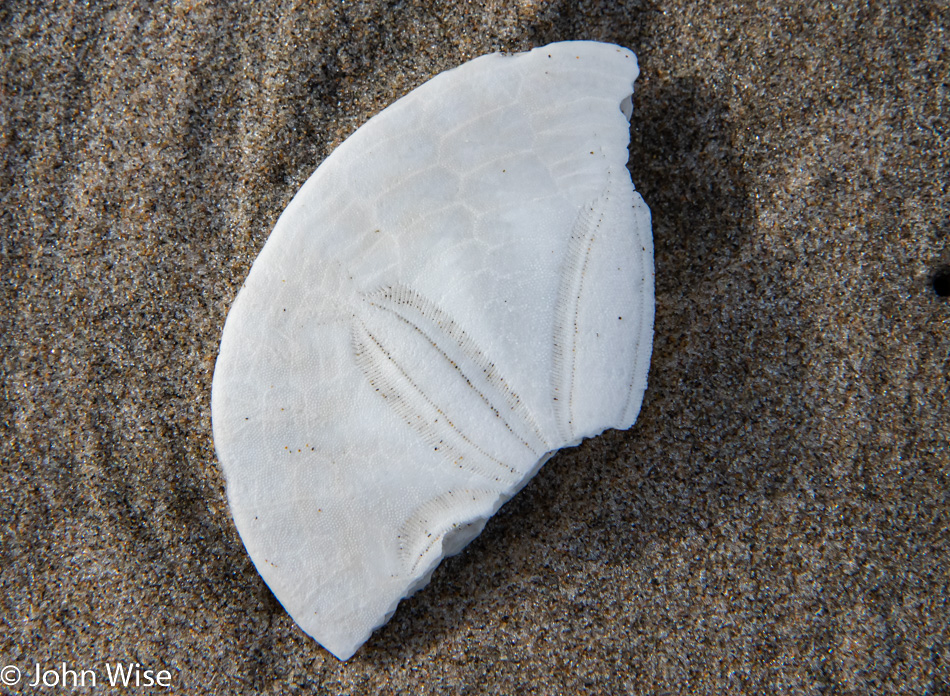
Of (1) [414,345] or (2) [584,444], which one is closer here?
(1) [414,345]

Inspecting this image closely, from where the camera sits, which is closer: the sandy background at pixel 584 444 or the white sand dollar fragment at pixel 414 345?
the white sand dollar fragment at pixel 414 345

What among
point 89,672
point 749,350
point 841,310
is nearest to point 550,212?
point 749,350

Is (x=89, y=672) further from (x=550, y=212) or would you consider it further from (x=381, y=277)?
(x=550, y=212)

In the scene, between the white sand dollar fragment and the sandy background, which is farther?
the sandy background

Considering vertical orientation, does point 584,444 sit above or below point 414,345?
below
